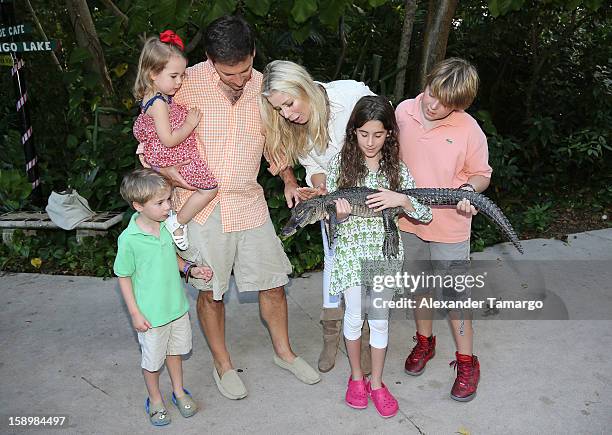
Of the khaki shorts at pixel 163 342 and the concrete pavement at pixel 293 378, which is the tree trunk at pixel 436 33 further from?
the khaki shorts at pixel 163 342

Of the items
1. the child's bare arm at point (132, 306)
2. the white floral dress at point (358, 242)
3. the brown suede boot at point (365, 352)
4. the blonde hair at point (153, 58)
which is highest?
the blonde hair at point (153, 58)

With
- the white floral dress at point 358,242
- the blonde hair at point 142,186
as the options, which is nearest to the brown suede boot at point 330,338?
the white floral dress at point 358,242

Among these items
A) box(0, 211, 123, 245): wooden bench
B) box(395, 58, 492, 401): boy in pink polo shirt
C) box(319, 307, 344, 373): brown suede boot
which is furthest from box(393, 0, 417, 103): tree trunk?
box(319, 307, 344, 373): brown suede boot

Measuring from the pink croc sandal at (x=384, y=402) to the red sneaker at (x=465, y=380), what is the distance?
0.34 meters

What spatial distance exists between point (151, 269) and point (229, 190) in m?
0.55

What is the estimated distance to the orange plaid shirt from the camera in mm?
3174

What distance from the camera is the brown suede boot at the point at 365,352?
3.68 m

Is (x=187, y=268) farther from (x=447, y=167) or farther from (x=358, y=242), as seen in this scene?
(x=447, y=167)

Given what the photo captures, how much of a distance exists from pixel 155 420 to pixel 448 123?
208 centimetres

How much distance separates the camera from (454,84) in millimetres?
2994

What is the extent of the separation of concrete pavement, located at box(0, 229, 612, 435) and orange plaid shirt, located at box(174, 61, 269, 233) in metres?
0.99

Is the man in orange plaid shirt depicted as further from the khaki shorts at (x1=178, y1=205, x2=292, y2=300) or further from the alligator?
the alligator

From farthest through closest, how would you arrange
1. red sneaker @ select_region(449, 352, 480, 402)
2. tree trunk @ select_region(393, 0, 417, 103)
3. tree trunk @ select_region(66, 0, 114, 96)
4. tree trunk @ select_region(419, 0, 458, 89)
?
tree trunk @ select_region(66, 0, 114, 96)
tree trunk @ select_region(393, 0, 417, 103)
tree trunk @ select_region(419, 0, 458, 89)
red sneaker @ select_region(449, 352, 480, 402)

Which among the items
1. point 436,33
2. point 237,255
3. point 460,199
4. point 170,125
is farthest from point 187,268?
point 436,33
